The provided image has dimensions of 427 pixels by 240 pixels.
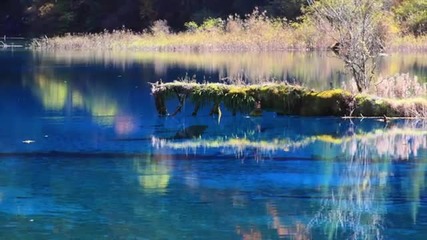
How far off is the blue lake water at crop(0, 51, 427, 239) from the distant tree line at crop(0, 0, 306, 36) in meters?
36.5

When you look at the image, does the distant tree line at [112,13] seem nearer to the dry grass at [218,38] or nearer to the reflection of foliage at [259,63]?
the dry grass at [218,38]

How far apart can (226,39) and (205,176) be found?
36.6 meters

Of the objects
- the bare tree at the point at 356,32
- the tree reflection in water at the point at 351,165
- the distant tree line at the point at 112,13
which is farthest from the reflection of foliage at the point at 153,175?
the distant tree line at the point at 112,13

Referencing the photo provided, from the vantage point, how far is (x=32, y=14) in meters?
66.8

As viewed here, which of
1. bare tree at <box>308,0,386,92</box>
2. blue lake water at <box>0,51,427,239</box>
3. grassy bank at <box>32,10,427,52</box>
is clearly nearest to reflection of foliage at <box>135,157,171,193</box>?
blue lake water at <box>0,51,427,239</box>

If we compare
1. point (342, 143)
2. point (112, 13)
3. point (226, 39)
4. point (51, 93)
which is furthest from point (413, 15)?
point (342, 143)

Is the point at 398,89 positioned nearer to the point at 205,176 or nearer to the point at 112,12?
the point at 205,176

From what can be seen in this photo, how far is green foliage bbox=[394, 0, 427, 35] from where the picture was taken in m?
47.3

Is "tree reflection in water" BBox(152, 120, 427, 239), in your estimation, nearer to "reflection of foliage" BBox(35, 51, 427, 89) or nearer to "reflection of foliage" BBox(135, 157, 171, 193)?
"reflection of foliage" BBox(135, 157, 171, 193)

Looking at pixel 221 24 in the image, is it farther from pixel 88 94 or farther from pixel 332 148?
pixel 332 148

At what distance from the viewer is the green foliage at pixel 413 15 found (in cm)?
4731

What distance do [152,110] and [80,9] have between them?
151 ft

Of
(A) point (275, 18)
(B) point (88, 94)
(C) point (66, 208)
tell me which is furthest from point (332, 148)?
A: (A) point (275, 18)

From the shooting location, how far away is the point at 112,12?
64.3m
